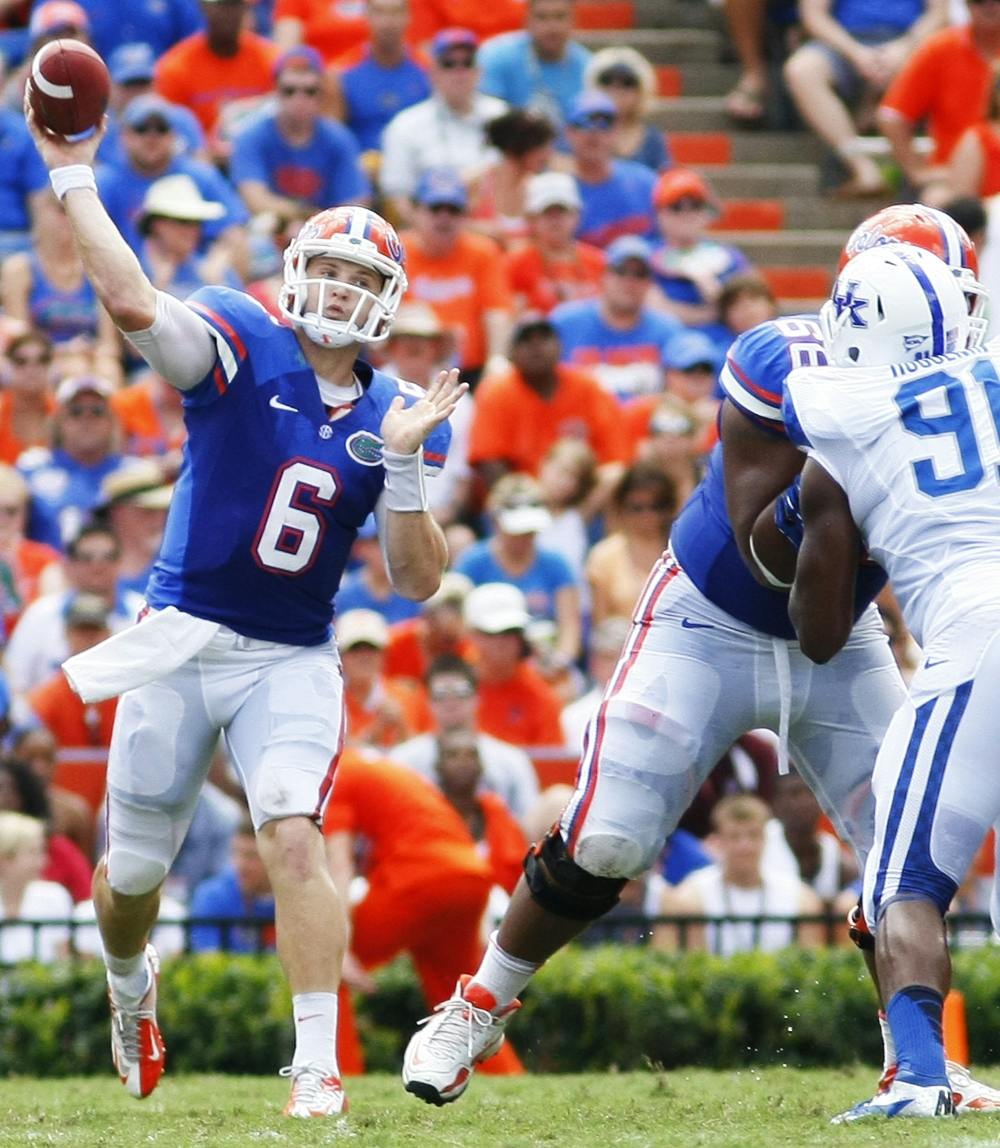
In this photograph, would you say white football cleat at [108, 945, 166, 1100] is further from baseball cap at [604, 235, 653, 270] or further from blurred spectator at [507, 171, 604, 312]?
blurred spectator at [507, 171, 604, 312]

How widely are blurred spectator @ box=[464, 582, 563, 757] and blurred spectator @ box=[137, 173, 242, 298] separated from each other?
97.0 inches

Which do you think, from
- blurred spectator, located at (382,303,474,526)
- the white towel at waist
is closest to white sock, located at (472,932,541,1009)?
the white towel at waist

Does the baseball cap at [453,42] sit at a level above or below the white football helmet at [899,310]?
above

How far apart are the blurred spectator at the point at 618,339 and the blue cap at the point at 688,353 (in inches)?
5.2

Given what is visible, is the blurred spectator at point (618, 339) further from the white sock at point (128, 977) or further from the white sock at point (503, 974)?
the white sock at point (503, 974)

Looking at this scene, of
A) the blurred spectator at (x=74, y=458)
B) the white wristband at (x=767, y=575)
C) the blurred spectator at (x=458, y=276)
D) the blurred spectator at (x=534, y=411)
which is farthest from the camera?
the blurred spectator at (x=458, y=276)

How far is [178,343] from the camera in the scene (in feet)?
18.3

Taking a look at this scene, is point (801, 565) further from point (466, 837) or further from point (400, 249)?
point (466, 837)

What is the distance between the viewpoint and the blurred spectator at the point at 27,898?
26.9ft

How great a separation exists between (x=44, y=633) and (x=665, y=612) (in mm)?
4726

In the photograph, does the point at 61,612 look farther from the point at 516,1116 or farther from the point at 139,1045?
the point at 516,1116

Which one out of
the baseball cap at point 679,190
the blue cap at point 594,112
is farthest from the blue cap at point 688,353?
the blue cap at point 594,112

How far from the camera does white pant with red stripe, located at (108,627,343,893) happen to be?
18.5 feet

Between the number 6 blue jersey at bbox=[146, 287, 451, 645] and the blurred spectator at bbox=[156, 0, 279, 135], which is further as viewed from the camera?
the blurred spectator at bbox=[156, 0, 279, 135]
